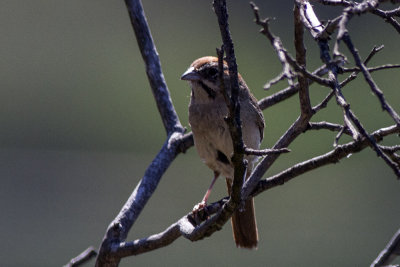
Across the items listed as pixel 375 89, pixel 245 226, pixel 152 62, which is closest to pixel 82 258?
pixel 152 62

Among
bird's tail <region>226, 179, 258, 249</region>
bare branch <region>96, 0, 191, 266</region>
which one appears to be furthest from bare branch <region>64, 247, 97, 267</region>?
bird's tail <region>226, 179, 258, 249</region>

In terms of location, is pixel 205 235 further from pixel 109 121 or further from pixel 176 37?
pixel 176 37

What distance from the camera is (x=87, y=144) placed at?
46.8 feet

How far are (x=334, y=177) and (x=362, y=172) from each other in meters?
0.50

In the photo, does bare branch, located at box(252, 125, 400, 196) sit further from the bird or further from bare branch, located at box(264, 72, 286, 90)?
the bird

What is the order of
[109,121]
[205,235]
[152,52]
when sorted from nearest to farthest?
[205,235], [152,52], [109,121]

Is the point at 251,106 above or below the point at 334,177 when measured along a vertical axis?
above

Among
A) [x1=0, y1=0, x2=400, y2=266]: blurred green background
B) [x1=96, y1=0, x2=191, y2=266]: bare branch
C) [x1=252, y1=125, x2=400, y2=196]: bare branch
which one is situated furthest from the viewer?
[x1=0, y1=0, x2=400, y2=266]: blurred green background

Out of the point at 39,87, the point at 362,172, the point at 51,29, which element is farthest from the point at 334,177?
the point at 51,29

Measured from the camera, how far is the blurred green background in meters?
11.5

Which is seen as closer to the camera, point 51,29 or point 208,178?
point 208,178

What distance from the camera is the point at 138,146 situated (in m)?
14.2

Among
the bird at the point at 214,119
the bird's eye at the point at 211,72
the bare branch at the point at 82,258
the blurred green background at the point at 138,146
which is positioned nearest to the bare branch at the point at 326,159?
the bare branch at the point at 82,258

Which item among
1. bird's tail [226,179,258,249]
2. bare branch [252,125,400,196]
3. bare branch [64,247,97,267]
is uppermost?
bare branch [252,125,400,196]
